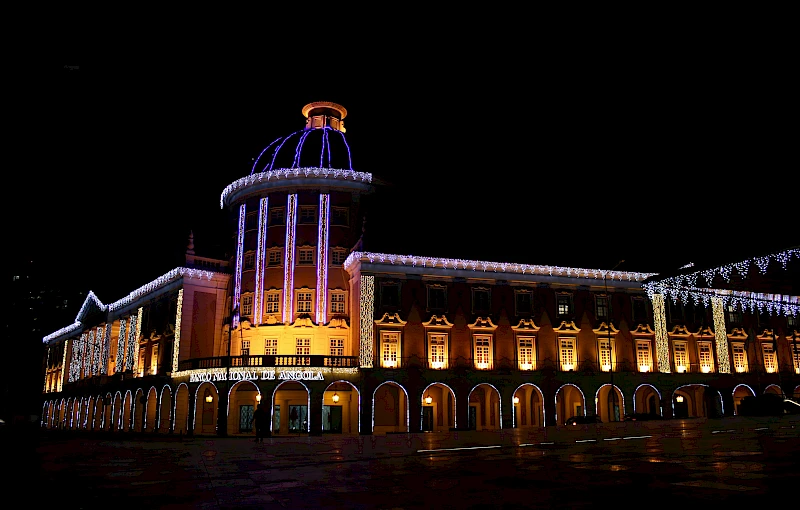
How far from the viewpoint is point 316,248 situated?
4756 cm

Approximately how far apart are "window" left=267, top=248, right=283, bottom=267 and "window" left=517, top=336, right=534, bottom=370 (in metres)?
17.7

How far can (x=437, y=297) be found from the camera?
4628cm

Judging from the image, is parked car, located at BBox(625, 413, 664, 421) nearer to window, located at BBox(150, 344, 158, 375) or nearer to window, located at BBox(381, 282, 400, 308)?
window, located at BBox(381, 282, 400, 308)

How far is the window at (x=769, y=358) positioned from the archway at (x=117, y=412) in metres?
51.3

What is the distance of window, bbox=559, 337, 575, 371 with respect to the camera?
47750 millimetres

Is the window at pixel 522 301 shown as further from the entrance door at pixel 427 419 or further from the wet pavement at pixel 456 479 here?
the wet pavement at pixel 456 479

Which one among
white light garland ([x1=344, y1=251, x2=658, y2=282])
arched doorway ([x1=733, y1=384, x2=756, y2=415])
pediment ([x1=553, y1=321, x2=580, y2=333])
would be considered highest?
white light garland ([x1=344, y1=251, x2=658, y2=282])

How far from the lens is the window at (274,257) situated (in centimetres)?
4778

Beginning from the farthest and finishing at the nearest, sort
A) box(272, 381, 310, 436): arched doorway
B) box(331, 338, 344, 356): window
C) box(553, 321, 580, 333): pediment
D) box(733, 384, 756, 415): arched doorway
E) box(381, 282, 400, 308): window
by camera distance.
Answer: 1. box(733, 384, 756, 415): arched doorway
2. box(553, 321, 580, 333): pediment
3. box(331, 338, 344, 356): window
4. box(381, 282, 400, 308): window
5. box(272, 381, 310, 436): arched doorway

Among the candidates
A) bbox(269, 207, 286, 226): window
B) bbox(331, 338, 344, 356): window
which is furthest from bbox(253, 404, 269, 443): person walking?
bbox(269, 207, 286, 226): window

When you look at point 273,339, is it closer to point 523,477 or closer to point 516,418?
point 516,418

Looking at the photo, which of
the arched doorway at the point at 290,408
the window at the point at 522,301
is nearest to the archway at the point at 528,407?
the window at the point at 522,301

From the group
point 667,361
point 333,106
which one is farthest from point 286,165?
point 667,361

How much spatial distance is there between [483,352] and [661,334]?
1405 centimetres
